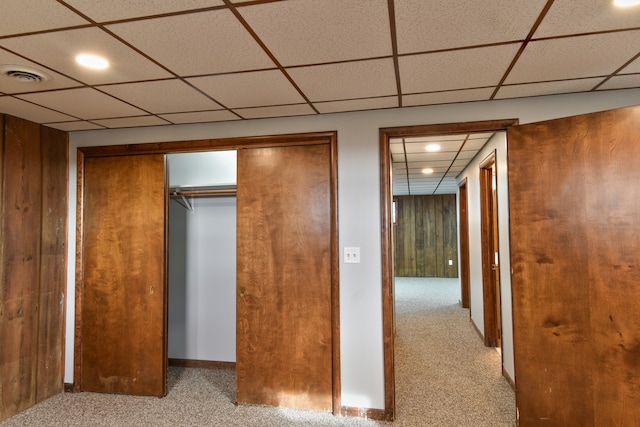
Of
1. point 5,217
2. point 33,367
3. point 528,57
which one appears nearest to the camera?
point 528,57

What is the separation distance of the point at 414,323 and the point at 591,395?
127 inches

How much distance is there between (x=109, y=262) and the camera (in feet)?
10.4

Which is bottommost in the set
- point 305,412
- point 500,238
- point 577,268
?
point 305,412

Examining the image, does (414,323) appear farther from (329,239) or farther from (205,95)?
(205,95)

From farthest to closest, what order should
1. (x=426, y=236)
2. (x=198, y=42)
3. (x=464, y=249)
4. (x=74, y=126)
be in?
(x=426, y=236)
(x=464, y=249)
(x=74, y=126)
(x=198, y=42)

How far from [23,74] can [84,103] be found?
1.63ft

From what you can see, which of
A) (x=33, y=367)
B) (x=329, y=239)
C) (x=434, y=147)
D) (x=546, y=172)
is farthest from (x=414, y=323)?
(x=33, y=367)

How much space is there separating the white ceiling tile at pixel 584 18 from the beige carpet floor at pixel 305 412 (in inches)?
96.9

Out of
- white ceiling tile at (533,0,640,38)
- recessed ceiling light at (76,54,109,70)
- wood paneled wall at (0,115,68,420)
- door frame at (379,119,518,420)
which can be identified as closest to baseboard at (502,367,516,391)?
door frame at (379,119,518,420)


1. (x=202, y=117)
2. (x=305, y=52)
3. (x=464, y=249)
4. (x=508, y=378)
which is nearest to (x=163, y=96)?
(x=202, y=117)

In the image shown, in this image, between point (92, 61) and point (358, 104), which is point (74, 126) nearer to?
point (92, 61)

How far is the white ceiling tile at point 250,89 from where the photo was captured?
2.10m

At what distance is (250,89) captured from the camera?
2.29m

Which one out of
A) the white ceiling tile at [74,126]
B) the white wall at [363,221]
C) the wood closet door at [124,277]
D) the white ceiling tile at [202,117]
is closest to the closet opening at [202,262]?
the wood closet door at [124,277]
